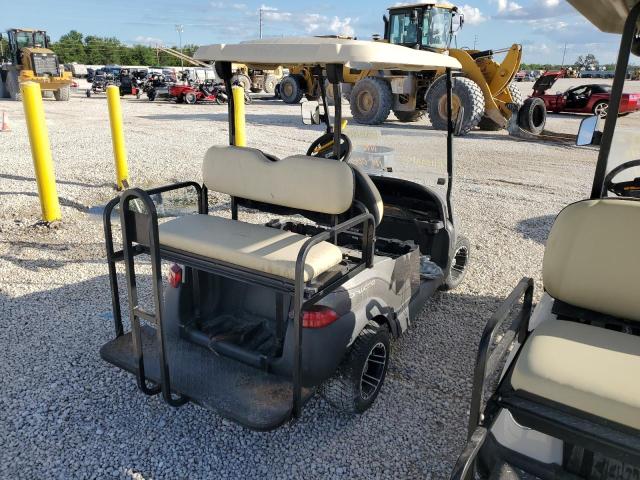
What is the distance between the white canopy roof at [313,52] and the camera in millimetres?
2162

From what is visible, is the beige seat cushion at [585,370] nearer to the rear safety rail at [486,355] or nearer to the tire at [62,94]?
the rear safety rail at [486,355]

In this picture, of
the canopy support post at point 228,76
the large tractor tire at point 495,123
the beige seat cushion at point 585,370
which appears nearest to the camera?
the beige seat cushion at point 585,370

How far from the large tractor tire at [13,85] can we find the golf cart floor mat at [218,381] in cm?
2150

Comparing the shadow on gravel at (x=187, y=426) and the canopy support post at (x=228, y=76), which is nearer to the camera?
the shadow on gravel at (x=187, y=426)

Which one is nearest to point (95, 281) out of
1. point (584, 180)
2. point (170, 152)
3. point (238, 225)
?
point (238, 225)

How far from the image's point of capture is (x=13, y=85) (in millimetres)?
20016

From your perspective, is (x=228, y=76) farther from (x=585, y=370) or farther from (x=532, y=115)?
(x=532, y=115)

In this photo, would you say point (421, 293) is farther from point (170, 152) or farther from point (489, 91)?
point (489, 91)

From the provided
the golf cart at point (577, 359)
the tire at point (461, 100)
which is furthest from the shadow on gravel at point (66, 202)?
the tire at point (461, 100)

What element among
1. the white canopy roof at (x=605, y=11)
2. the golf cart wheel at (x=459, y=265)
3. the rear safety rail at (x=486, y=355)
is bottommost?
the golf cart wheel at (x=459, y=265)

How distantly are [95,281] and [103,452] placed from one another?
2019 millimetres

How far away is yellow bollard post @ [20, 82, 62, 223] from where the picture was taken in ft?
15.1

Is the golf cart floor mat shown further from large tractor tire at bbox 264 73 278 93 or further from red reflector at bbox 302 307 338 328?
large tractor tire at bbox 264 73 278 93

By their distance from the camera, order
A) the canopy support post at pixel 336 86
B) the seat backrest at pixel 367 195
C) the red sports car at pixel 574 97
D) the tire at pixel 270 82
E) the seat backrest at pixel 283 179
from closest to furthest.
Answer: the canopy support post at pixel 336 86
the seat backrest at pixel 283 179
the seat backrest at pixel 367 195
the red sports car at pixel 574 97
the tire at pixel 270 82
